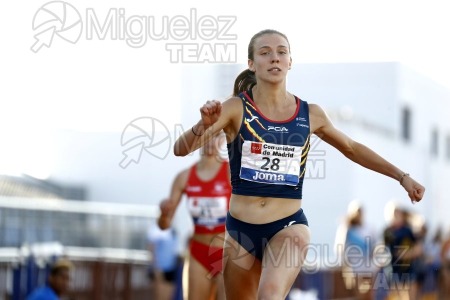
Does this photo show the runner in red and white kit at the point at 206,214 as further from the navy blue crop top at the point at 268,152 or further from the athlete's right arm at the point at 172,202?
the navy blue crop top at the point at 268,152

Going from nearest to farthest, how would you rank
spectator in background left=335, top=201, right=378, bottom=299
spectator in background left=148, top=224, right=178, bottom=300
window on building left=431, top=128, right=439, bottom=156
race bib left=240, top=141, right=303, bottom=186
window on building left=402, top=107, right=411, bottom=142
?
1. race bib left=240, top=141, right=303, bottom=186
2. spectator in background left=335, top=201, right=378, bottom=299
3. spectator in background left=148, top=224, right=178, bottom=300
4. window on building left=402, top=107, right=411, bottom=142
5. window on building left=431, top=128, right=439, bottom=156

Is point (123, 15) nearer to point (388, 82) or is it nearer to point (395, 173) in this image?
point (395, 173)

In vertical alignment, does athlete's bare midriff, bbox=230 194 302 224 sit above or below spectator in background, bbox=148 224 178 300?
above

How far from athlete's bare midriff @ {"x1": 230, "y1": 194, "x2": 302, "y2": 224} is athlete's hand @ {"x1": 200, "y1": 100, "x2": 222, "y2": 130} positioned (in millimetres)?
855

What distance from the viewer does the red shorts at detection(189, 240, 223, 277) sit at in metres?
9.80

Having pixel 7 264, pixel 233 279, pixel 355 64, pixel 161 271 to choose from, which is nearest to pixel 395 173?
pixel 233 279

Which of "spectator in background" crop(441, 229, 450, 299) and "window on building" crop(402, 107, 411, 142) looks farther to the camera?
"window on building" crop(402, 107, 411, 142)

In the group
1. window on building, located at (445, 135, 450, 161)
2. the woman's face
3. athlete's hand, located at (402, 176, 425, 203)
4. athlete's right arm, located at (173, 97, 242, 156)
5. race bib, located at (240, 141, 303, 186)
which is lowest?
athlete's hand, located at (402, 176, 425, 203)

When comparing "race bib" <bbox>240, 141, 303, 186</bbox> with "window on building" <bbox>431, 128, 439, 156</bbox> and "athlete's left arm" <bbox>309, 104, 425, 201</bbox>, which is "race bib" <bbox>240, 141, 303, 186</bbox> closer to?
"athlete's left arm" <bbox>309, 104, 425, 201</bbox>

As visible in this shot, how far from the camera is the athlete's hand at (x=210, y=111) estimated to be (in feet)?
21.1

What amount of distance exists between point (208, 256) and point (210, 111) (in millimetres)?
3708

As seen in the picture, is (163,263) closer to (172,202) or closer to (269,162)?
(172,202)

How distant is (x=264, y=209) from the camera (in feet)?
23.4

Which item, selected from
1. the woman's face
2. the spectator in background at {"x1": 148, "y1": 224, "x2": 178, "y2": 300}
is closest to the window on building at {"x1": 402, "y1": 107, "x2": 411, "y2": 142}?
the spectator in background at {"x1": 148, "y1": 224, "x2": 178, "y2": 300}
